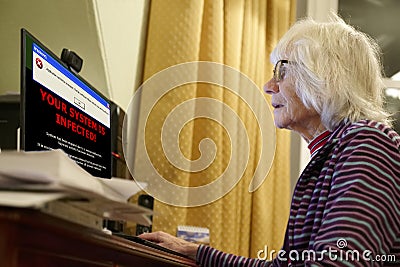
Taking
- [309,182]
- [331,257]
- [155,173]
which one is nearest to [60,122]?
[309,182]

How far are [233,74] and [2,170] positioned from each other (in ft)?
6.44

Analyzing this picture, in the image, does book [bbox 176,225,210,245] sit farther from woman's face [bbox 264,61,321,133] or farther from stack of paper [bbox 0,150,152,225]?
stack of paper [bbox 0,150,152,225]

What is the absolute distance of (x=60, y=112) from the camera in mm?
1515

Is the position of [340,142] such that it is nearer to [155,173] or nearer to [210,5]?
[155,173]

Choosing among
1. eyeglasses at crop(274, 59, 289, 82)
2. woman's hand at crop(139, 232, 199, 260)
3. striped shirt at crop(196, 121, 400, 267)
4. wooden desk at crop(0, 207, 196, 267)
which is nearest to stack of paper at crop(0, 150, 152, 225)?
wooden desk at crop(0, 207, 196, 267)

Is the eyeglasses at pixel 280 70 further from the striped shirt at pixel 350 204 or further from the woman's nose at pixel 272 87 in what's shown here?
the striped shirt at pixel 350 204

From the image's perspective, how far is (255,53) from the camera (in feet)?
8.87

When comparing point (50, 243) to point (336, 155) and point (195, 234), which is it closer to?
point (336, 155)

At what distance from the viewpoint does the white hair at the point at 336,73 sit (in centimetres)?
154

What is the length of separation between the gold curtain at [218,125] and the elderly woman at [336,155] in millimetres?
769

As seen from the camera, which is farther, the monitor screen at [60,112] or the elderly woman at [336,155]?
the monitor screen at [60,112]

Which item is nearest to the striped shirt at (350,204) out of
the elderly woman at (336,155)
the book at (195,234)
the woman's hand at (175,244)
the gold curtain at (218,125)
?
the elderly woman at (336,155)

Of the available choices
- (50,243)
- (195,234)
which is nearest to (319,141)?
(195,234)

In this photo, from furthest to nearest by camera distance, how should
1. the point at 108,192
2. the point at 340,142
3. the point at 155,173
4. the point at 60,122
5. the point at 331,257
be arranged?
the point at 155,173, the point at 60,122, the point at 340,142, the point at 331,257, the point at 108,192
